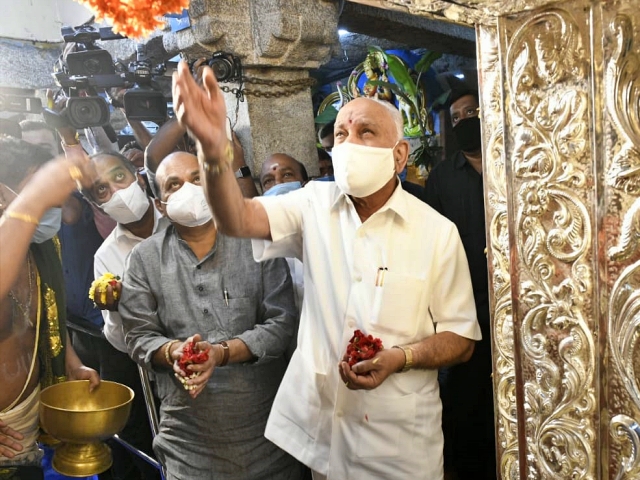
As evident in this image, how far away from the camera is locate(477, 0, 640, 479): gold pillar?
1094 mm

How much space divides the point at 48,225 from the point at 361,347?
3.55 feet

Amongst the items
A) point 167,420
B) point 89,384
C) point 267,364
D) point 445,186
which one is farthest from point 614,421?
point 89,384

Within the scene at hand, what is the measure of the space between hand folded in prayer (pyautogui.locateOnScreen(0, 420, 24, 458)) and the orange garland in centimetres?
120

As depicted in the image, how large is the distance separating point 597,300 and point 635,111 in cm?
38

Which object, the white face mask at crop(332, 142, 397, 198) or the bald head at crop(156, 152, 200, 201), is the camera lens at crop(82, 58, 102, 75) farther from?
the white face mask at crop(332, 142, 397, 198)

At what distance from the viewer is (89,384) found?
1899mm

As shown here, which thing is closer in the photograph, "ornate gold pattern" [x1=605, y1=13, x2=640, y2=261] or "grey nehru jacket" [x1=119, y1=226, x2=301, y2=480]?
"ornate gold pattern" [x1=605, y1=13, x2=640, y2=261]

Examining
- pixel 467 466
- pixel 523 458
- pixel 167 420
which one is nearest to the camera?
pixel 523 458

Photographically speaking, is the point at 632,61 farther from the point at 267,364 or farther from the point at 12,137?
the point at 12,137

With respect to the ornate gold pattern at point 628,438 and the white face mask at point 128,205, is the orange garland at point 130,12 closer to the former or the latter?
the white face mask at point 128,205

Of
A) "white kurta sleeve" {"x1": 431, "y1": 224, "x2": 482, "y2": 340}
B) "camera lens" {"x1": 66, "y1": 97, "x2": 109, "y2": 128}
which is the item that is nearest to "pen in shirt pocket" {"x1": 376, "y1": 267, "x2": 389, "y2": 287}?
"white kurta sleeve" {"x1": 431, "y1": 224, "x2": 482, "y2": 340}

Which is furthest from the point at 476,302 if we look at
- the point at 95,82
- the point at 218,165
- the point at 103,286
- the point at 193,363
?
the point at 95,82

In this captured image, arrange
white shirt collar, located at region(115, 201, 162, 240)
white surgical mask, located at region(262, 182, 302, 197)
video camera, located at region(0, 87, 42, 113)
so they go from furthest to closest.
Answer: white surgical mask, located at region(262, 182, 302, 197), white shirt collar, located at region(115, 201, 162, 240), video camera, located at region(0, 87, 42, 113)

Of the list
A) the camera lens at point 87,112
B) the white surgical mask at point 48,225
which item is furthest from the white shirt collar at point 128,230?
→ the camera lens at point 87,112
